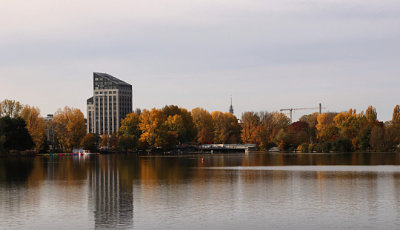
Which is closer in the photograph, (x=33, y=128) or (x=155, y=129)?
(x=33, y=128)

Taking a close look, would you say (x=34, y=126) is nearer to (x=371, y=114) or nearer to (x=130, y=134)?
(x=130, y=134)

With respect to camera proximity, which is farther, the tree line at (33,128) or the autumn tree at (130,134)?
the autumn tree at (130,134)

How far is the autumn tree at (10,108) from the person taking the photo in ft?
506

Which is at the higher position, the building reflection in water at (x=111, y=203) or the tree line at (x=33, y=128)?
the tree line at (x=33, y=128)

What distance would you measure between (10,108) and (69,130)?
2739cm

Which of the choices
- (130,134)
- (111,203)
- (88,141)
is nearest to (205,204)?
(111,203)

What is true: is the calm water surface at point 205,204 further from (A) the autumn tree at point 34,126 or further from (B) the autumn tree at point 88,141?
(B) the autumn tree at point 88,141

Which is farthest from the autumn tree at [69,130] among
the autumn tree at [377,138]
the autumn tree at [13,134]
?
the autumn tree at [377,138]

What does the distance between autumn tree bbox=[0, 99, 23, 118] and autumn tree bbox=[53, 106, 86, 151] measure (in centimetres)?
2292

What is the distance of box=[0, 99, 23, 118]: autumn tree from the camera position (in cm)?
15431

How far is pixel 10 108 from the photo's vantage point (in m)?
156

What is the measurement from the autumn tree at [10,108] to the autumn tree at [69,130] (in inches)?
902

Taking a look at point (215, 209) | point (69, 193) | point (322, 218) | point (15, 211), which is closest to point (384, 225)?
point (322, 218)

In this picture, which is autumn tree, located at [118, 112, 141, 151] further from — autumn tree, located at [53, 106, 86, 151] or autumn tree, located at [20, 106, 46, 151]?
autumn tree, located at [20, 106, 46, 151]
